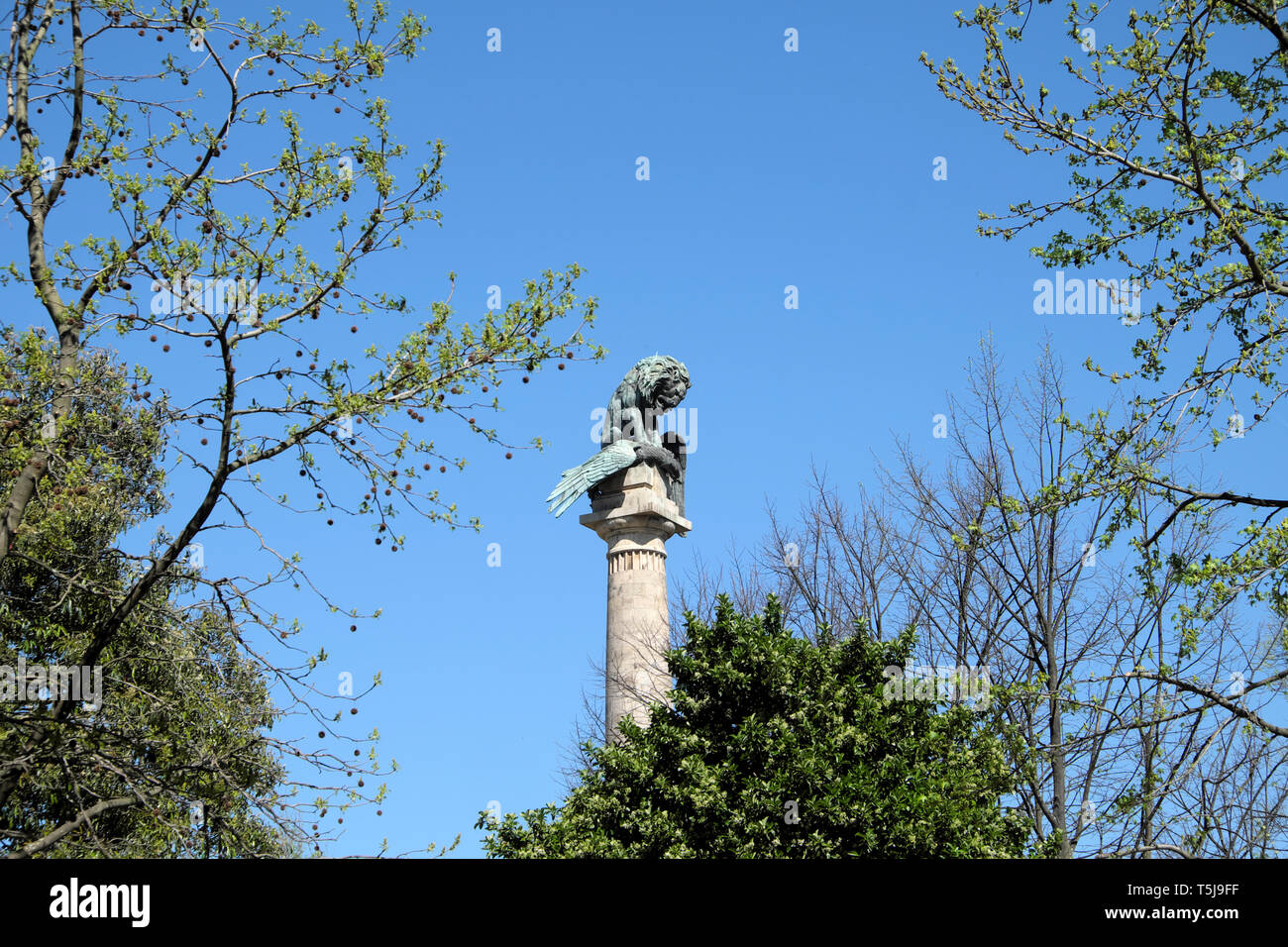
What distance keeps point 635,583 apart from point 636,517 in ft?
3.13

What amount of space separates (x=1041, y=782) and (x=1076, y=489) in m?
8.31

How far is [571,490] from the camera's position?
1858cm

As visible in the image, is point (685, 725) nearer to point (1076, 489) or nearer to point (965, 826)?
point (965, 826)

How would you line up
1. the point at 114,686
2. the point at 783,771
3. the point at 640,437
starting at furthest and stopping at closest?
the point at 640,437 < the point at 114,686 < the point at 783,771

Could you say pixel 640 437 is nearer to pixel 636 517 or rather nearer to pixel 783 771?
pixel 636 517

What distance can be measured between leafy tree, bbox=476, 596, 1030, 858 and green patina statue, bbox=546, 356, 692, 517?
437cm

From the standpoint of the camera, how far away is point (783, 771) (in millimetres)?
13539

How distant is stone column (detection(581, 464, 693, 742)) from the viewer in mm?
17844

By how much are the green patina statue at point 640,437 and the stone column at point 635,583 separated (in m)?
0.26

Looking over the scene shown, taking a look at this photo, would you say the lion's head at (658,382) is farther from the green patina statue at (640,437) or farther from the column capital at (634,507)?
the column capital at (634,507)

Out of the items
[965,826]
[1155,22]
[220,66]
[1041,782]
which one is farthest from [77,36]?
[1041,782]

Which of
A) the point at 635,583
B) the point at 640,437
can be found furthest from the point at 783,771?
the point at 640,437

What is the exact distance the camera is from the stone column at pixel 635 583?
58.5 feet
